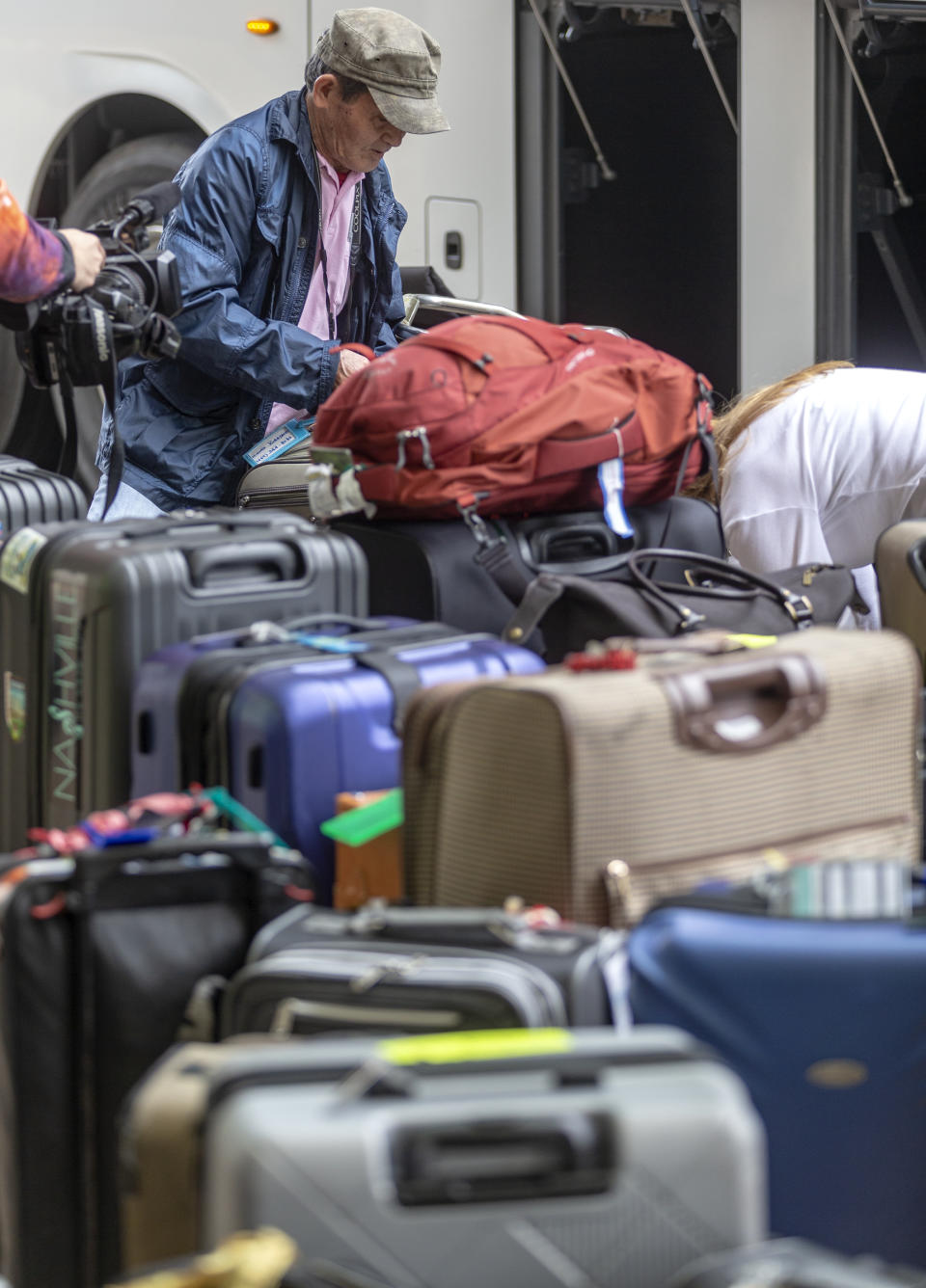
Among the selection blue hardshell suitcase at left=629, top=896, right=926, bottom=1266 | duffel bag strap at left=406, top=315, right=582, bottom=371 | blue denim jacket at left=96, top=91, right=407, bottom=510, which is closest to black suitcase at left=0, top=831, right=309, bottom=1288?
blue hardshell suitcase at left=629, top=896, right=926, bottom=1266

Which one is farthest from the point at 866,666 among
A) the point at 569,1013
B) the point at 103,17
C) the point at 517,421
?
the point at 103,17

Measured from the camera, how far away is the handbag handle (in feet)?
7.79

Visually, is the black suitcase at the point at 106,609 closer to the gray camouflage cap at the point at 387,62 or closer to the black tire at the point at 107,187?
the gray camouflage cap at the point at 387,62

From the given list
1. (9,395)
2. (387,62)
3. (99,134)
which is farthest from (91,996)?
(99,134)

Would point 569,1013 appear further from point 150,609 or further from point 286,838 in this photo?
point 150,609

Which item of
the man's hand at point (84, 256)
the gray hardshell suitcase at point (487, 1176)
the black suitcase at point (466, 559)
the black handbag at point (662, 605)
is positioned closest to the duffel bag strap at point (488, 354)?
the black suitcase at point (466, 559)

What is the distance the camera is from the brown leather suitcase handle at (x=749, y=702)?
1.56 m

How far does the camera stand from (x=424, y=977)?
1.34 metres

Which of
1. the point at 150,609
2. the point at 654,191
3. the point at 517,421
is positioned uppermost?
the point at 654,191

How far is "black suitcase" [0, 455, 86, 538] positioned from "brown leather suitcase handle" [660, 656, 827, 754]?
5.38 feet

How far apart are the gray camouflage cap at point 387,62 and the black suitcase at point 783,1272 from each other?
2.67 metres

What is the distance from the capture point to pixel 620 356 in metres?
2.80

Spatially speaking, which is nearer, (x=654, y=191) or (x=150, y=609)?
(x=150, y=609)

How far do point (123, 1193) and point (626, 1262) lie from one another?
37 cm
